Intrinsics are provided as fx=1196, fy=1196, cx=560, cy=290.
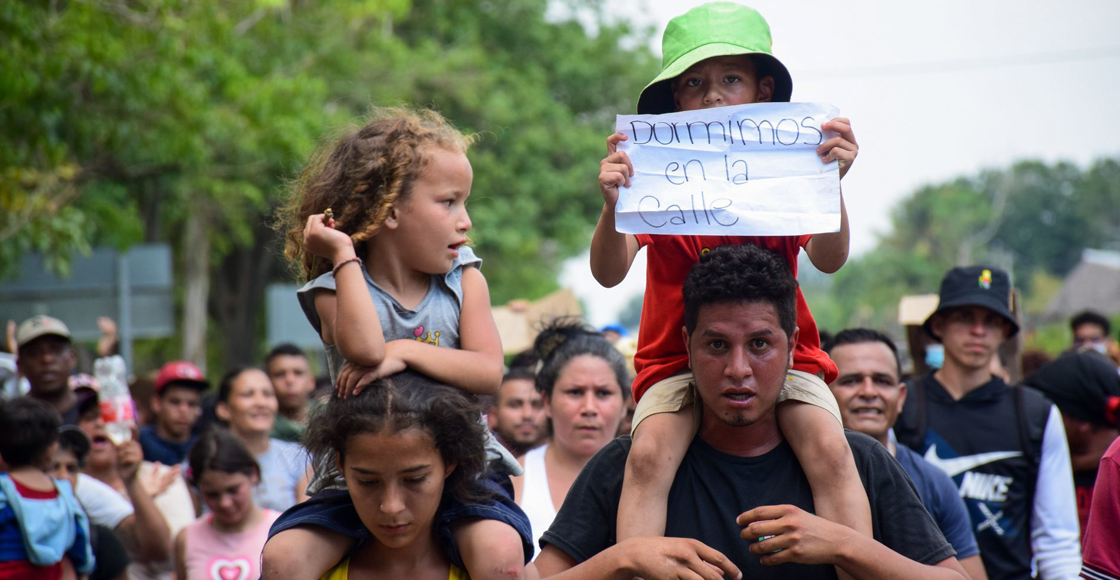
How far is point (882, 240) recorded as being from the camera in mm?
107938

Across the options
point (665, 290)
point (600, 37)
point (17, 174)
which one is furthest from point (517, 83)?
point (665, 290)

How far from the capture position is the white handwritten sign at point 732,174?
3438mm

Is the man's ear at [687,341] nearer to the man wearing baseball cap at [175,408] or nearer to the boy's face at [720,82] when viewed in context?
the boy's face at [720,82]

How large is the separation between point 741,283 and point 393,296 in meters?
0.98

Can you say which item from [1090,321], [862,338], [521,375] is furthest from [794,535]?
[1090,321]

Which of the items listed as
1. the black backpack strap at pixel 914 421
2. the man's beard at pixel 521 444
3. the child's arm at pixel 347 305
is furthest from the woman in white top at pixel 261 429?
the child's arm at pixel 347 305

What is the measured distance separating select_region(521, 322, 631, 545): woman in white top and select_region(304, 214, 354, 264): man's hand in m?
2.12

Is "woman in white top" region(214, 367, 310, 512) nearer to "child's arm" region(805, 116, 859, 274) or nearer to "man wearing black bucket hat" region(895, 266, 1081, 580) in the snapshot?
"man wearing black bucket hat" region(895, 266, 1081, 580)

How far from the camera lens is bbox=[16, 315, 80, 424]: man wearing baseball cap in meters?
7.96

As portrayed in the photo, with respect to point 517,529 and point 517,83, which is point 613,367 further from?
point 517,83

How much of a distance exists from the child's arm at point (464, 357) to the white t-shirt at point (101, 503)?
12.6 feet

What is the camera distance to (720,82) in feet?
11.8

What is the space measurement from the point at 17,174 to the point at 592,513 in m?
7.81

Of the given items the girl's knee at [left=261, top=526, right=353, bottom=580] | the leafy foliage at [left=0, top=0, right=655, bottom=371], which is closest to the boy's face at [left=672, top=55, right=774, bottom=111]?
the leafy foliage at [left=0, top=0, right=655, bottom=371]
